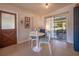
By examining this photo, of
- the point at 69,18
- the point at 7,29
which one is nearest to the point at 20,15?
the point at 7,29

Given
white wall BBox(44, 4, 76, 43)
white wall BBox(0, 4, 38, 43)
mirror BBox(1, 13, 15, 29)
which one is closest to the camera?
white wall BBox(0, 4, 38, 43)

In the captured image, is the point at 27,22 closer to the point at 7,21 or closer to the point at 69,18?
the point at 7,21

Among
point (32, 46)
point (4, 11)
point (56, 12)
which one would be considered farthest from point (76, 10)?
point (4, 11)

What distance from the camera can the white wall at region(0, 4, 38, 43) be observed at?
381 cm

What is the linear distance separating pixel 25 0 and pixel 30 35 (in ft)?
6.99

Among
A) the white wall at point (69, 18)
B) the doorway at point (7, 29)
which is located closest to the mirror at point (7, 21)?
the doorway at point (7, 29)

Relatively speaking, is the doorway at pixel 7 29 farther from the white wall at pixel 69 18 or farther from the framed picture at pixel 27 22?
the white wall at pixel 69 18

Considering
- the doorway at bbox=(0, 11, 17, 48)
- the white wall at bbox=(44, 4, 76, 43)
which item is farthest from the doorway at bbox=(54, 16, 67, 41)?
the doorway at bbox=(0, 11, 17, 48)

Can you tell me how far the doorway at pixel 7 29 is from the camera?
3891mm

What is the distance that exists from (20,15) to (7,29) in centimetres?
72

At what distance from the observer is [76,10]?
3416 mm

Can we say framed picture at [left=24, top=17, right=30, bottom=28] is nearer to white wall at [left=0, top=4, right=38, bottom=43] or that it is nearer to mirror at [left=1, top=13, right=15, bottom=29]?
white wall at [left=0, top=4, right=38, bottom=43]

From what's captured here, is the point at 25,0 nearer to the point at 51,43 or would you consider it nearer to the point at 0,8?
the point at 0,8

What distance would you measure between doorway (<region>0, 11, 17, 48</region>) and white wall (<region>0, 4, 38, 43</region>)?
150mm
